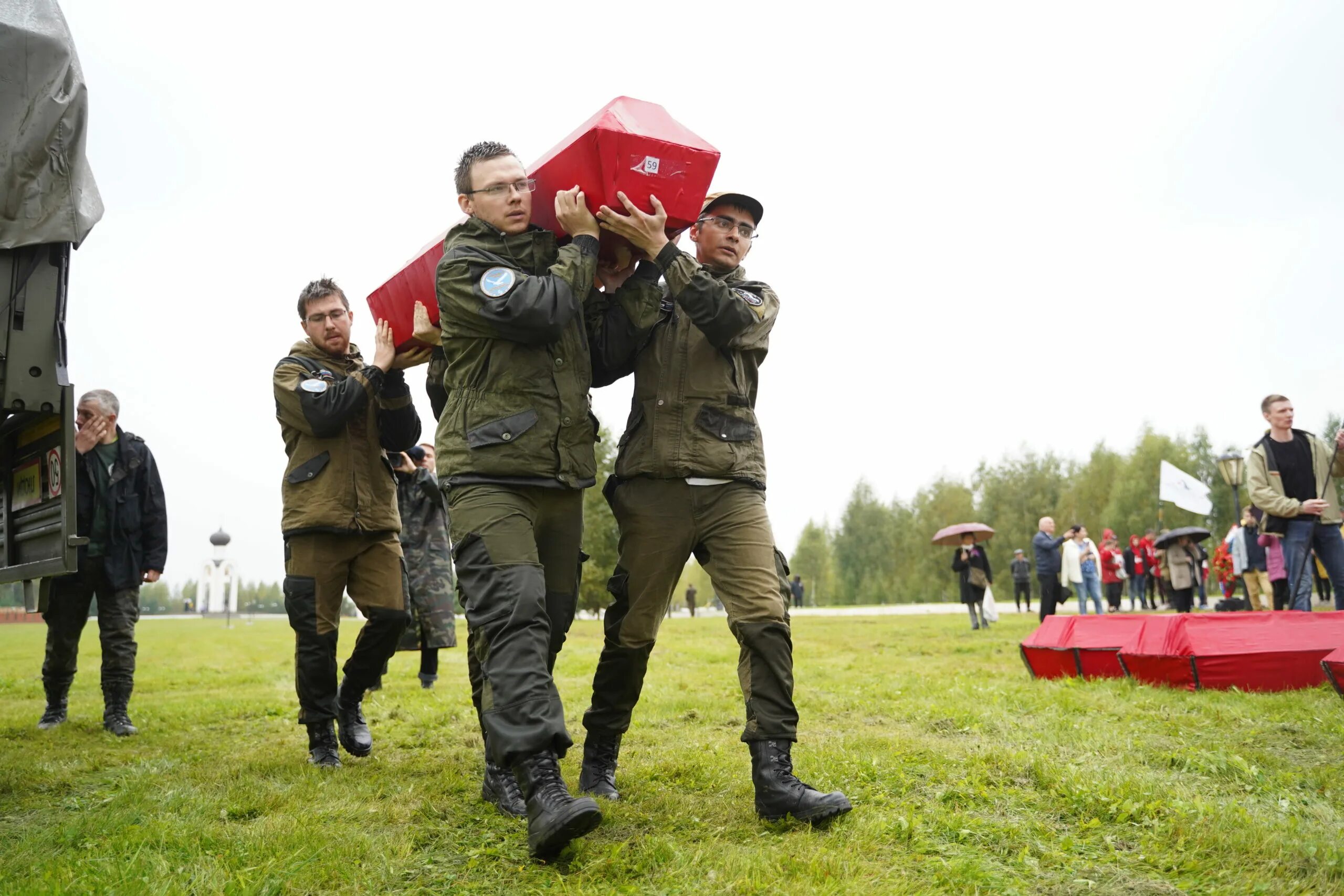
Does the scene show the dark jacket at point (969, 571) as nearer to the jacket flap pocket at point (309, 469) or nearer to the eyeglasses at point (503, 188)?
the jacket flap pocket at point (309, 469)

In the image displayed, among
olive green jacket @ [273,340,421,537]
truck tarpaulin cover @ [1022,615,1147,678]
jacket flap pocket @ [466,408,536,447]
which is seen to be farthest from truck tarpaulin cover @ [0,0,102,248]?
truck tarpaulin cover @ [1022,615,1147,678]

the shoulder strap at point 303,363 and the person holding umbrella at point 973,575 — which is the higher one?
the shoulder strap at point 303,363

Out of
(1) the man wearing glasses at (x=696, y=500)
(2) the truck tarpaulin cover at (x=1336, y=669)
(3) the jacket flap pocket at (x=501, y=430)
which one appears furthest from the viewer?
(2) the truck tarpaulin cover at (x=1336, y=669)

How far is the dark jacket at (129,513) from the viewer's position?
21.4 ft

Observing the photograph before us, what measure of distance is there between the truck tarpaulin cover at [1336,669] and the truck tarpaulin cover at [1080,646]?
4.41 feet

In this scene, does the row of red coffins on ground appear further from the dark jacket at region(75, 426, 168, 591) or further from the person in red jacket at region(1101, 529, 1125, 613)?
the person in red jacket at region(1101, 529, 1125, 613)

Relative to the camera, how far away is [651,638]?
12.7ft

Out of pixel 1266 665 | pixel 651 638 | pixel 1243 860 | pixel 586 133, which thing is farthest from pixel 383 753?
pixel 1266 665

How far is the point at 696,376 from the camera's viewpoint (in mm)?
3787

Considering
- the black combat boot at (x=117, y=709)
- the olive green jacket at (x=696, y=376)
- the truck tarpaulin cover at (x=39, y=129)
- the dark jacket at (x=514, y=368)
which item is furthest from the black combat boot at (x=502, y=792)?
the black combat boot at (x=117, y=709)

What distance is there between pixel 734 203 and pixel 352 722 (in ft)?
10.7

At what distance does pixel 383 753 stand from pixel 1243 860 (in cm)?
390

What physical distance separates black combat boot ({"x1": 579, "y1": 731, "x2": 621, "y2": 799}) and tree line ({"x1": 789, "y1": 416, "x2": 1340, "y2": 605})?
58994 millimetres

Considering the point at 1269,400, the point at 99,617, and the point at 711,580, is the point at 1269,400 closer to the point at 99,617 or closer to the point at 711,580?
the point at 711,580
